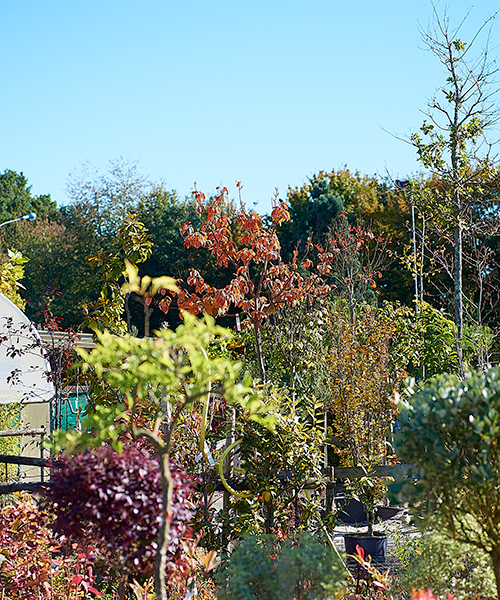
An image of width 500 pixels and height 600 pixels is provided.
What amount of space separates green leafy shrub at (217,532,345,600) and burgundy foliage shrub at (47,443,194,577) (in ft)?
2.42

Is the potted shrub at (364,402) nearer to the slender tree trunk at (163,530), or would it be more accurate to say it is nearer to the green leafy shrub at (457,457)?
the green leafy shrub at (457,457)

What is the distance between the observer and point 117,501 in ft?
8.52

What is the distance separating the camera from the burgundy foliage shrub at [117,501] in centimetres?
260

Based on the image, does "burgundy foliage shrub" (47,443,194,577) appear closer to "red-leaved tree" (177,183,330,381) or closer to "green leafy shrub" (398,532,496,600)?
"green leafy shrub" (398,532,496,600)

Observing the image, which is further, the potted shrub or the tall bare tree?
the potted shrub

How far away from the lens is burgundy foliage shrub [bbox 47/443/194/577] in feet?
8.53

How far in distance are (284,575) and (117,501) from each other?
1151 millimetres

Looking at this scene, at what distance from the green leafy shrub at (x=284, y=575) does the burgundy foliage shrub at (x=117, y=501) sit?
2.42 ft

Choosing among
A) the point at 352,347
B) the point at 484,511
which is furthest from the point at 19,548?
the point at 352,347

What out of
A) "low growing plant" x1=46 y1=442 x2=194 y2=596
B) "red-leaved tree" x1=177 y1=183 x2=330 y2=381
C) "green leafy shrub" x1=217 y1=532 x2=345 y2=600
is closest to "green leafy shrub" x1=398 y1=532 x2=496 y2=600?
"green leafy shrub" x1=217 y1=532 x2=345 y2=600

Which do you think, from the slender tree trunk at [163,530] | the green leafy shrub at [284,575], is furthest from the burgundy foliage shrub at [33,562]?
the slender tree trunk at [163,530]

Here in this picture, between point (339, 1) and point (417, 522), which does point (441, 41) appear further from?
point (417, 522)

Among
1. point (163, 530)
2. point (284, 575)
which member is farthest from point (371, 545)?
point (163, 530)

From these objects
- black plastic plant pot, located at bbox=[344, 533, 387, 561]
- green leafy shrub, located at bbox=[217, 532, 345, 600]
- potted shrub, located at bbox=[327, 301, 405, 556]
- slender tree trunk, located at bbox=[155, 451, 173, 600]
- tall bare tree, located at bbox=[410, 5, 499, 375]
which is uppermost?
tall bare tree, located at bbox=[410, 5, 499, 375]
